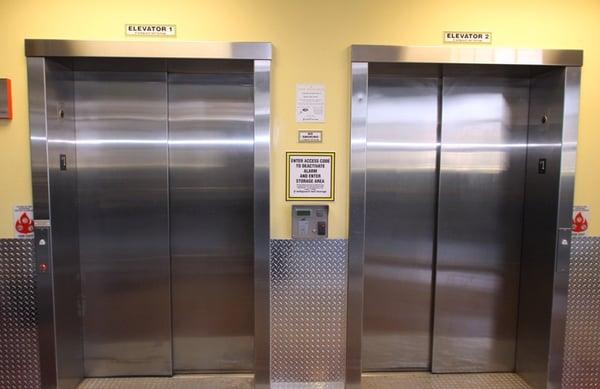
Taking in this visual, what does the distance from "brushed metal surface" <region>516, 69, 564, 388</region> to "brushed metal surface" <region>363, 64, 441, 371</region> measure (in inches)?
28.5

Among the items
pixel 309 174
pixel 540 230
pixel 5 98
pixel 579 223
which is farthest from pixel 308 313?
pixel 5 98

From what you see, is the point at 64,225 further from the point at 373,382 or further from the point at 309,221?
the point at 373,382

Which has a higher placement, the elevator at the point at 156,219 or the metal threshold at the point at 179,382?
the elevator at the point at 156,219

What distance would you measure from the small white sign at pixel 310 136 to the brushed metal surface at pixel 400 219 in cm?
58

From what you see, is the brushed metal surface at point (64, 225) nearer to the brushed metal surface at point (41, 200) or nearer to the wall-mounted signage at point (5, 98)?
the brushed metal surface at point (41, 200)

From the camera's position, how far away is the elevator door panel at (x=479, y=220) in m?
3.12

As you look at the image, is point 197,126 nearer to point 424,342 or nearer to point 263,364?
point 263,364

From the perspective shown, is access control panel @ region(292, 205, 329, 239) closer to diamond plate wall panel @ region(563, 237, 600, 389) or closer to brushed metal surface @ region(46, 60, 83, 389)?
brushed metal surface @ region(46, 60, 83, 389)

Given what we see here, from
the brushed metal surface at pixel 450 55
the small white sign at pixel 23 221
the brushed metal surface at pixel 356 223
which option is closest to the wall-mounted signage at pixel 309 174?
the brushed metal surface at pixel 356 223

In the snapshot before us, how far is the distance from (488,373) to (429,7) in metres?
2.89

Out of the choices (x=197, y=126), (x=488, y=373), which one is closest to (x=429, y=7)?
(x=197, y=126)

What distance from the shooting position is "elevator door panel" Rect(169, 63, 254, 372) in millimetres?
3041

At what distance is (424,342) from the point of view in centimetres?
325

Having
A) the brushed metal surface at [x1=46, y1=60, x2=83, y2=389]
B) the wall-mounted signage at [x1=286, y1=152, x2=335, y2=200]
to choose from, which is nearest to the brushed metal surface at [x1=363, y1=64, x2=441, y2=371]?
the wall-mounted signage at [x1=286, y1=152, x2=335, y2=200]
